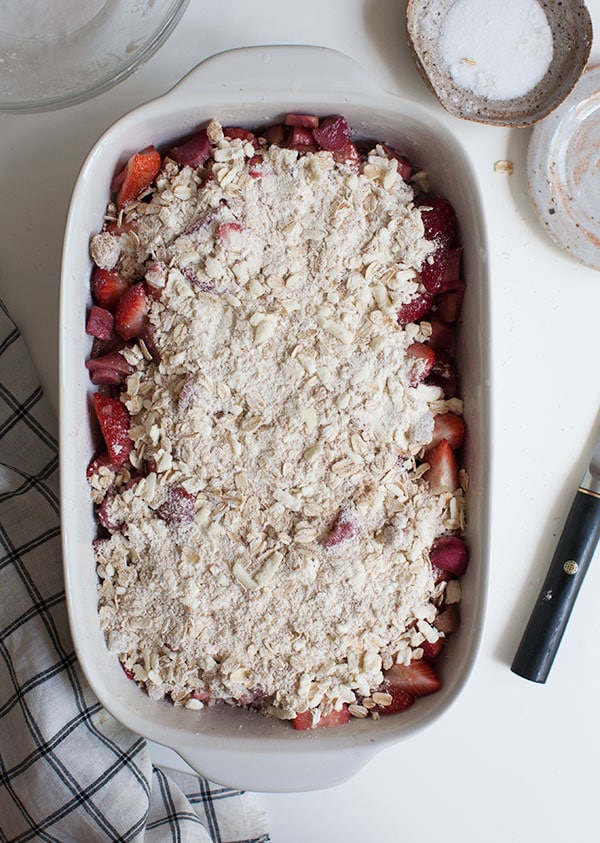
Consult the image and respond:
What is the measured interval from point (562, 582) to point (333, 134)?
749 millimetres

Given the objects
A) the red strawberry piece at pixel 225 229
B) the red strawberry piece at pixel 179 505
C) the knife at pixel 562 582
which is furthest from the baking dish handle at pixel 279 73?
the knife at pixel 562 582

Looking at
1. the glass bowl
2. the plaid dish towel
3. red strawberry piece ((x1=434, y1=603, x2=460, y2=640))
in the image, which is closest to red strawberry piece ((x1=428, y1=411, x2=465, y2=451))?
red strawberry piece ((x1=434, y1=603, x2=460, y2=640))

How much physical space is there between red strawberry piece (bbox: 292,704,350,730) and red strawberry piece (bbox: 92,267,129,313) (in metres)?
0.62

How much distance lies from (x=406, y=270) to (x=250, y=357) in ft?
0.79

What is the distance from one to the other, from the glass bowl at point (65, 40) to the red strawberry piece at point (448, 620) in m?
0.91

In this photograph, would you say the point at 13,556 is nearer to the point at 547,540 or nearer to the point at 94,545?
the point at 94,545

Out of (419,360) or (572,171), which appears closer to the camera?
(419,360)

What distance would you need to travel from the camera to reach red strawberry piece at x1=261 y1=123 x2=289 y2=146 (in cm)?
109

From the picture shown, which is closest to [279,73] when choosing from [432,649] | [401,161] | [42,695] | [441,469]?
[401,161]

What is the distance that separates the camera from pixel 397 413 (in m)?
1.05

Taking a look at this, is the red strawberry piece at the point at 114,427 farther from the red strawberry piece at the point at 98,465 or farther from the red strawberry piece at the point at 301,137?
the red strawberry piece at the point at 301,137

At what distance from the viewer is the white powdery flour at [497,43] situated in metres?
1.16

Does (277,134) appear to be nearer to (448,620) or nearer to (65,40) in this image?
(65,40)

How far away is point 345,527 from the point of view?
40.9 inches
